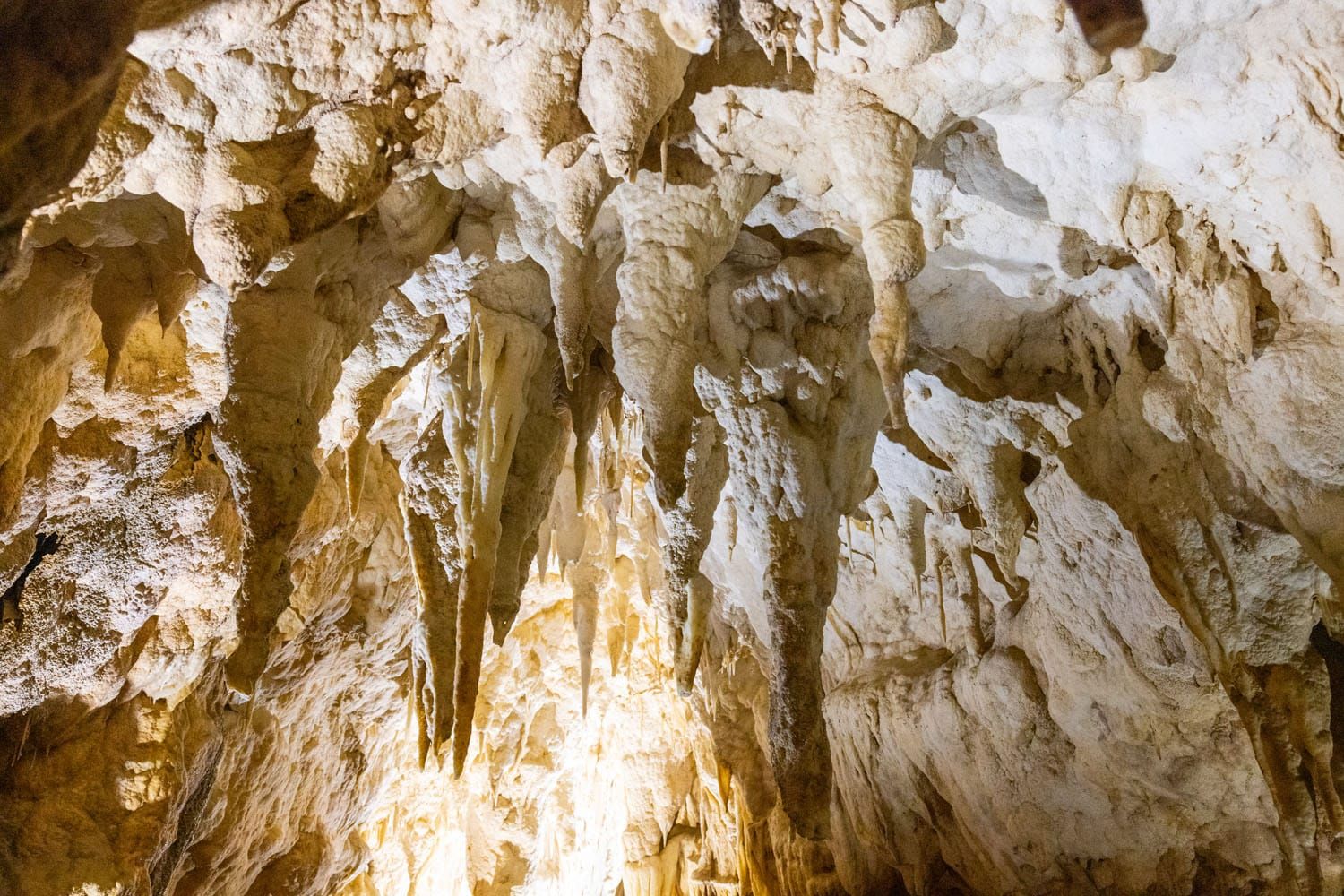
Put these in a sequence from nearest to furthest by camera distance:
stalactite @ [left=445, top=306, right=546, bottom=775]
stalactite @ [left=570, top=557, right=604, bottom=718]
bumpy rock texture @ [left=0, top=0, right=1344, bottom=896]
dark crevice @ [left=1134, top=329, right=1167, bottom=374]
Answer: bumpy rock texture @ [left=0, top=0, right=1344, bottom=896], stalactite @ [left=445, top=306, right=546, bottom=775], dark crevice @ [left=1134, top=329, right=1167, bottom=374], stalactite @ [left=570, top=557, right=604, bottom=718]

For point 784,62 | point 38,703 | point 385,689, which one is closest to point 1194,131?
point 784,62

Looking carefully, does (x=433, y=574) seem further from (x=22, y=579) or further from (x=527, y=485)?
(x=22, y=579)

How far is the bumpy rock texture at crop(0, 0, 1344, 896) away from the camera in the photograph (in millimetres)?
2441

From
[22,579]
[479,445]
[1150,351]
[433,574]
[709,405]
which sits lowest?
[433,574]

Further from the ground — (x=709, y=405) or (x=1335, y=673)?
(x=709, y=405)

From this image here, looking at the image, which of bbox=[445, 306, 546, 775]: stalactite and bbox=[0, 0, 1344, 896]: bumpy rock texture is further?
bbox=[445, 306, 546, 775]: stalactite

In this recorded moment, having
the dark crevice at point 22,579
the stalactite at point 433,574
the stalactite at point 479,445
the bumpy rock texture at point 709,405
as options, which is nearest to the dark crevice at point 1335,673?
the bumpy rock texture at point 709,405

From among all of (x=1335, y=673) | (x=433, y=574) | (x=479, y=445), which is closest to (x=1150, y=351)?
(x=1335, y=673)

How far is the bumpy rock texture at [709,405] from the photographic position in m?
2.44

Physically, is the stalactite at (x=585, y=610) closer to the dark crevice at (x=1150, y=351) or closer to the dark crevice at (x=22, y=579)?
the dark crevice at (x=22, y=579)

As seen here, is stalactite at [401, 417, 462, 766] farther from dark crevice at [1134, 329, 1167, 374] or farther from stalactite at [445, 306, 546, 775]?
dark crevice at [1134, 329, 1167, 374]

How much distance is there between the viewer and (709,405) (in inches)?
150

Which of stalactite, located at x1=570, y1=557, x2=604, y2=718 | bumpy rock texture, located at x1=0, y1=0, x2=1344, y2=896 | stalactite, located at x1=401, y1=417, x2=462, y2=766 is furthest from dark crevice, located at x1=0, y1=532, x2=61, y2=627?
stalactite, located at x1=570, y1=557, x2=604, y2=718

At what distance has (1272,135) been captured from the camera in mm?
2695
